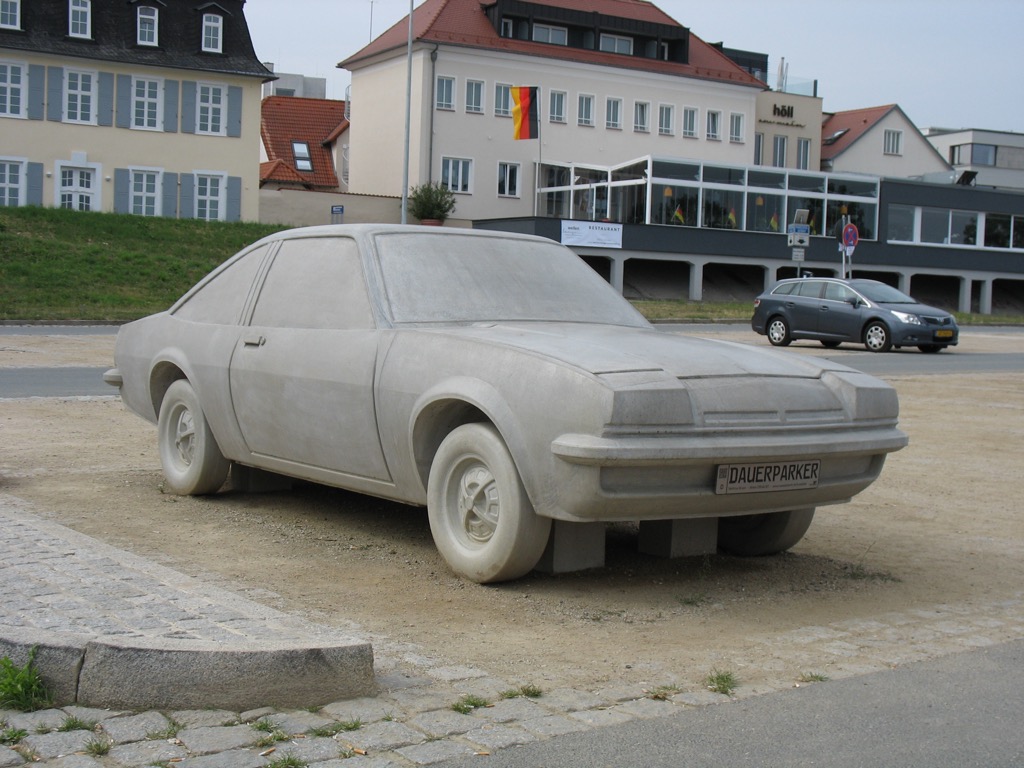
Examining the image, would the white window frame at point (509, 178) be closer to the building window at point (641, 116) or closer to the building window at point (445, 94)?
the building window at point (445, 94)

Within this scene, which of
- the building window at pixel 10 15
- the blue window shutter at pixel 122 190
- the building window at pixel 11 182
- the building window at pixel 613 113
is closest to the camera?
the building window at pixel 10 15

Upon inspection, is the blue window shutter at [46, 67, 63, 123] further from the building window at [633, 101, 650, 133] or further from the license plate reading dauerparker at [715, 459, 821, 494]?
the license plate reading dauerparker at [715, 459, 821, 494]

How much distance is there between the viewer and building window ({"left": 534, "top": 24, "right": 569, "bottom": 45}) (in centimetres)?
6306

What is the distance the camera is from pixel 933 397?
1720 centimetres

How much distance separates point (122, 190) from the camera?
5000cm

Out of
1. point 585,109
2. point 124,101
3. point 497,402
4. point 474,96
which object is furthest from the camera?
point 585,109

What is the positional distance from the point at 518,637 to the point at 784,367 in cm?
195

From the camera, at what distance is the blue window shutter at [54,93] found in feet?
158

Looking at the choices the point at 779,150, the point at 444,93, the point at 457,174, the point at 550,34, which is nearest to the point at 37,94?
the point at 444,93

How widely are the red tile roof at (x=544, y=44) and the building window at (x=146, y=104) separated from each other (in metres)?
12.8

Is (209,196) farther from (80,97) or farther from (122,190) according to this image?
(80,97)

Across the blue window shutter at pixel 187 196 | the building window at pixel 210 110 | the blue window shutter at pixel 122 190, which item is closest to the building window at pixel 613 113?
the building window at pixel 210 110

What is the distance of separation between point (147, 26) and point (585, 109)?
21541 millimetres

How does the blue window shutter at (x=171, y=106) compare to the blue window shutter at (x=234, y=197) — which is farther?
the blue window shutter at (x=234, y=197)
